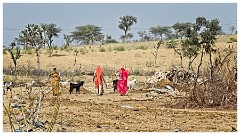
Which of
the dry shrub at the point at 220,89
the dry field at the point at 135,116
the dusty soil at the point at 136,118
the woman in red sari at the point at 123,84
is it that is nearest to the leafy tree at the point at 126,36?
the dry field at the point at 135,116

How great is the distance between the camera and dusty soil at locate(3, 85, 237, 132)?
9102mm

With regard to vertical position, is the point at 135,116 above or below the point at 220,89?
below

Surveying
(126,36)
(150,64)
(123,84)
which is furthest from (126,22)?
(123,84)

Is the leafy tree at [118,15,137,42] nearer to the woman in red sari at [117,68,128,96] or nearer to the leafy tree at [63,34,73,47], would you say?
the leafy tree at [63,34,73,47]

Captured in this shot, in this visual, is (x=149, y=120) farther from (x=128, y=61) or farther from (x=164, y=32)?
(x=164, y=32)

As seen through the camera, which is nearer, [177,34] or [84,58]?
[84,58]

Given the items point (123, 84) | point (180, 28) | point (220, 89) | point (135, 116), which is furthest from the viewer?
point (180, 28)

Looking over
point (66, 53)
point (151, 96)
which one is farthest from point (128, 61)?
point (151, 96)

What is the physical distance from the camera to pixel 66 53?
40.4 m

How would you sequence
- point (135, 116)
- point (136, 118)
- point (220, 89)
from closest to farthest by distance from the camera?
Result: point (136, 118) < point (135, 116) < point (220, 89)

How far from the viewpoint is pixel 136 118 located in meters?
10.4

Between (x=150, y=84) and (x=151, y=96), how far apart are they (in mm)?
3597

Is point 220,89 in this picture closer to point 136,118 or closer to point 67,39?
point 136,118

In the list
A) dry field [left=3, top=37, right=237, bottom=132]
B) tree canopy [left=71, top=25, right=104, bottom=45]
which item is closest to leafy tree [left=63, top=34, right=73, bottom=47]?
tree canopy [left=71, top=25, right=104, bottom=45]
